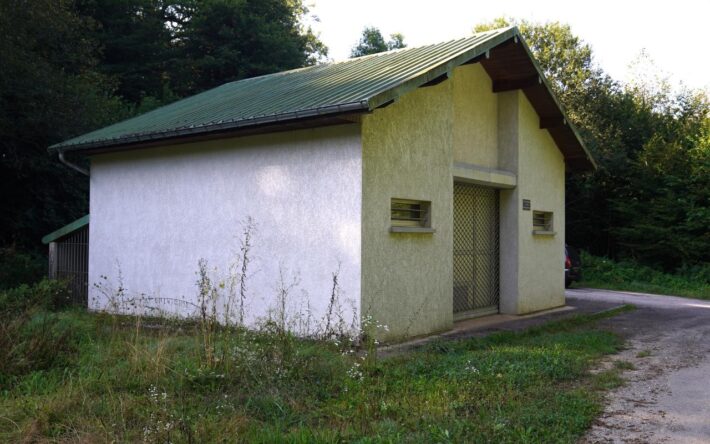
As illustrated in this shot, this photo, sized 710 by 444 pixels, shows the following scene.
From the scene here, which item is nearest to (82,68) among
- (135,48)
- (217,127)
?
(135,48)

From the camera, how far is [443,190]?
33.0ft

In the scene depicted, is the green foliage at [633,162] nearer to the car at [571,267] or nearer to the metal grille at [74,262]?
the car at [571,267]

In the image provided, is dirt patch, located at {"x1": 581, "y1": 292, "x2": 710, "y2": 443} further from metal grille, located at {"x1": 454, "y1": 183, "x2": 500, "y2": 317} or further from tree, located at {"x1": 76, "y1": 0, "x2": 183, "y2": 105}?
tree, located at {"x1": 76, "y1": 0, "x2": 183, "y2": 105}

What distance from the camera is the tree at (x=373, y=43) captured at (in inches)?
1672

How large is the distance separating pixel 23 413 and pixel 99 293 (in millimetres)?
7617

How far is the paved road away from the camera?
5.12m

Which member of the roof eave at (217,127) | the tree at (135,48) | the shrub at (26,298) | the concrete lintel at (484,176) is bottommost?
the shrub at (26,298)

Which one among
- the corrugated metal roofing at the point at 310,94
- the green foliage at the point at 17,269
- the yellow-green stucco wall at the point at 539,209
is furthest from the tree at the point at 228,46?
the yellow-green stucco wall at the point at 539,209

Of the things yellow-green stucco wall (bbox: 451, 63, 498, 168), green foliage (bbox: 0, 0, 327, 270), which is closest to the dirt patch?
yellow-green stucco wall (bbox: 451, 63, 498, 168)

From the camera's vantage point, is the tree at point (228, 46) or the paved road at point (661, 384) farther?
the tree at point (228, 46)

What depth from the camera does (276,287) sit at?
9.36 m

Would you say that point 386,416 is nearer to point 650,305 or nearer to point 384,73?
point 384,73

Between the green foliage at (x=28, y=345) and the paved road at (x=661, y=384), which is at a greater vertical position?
the green foliage at (x=28, y=345)

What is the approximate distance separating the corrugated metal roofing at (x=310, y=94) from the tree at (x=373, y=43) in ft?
98.5
